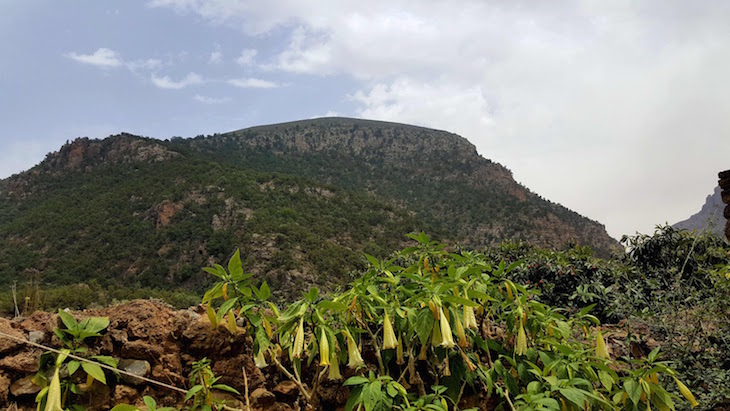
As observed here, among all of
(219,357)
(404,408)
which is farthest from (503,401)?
(219,357)

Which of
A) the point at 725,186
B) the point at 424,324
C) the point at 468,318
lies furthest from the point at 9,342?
the point at 725,186

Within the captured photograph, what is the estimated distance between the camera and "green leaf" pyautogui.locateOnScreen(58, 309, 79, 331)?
6.84 ft

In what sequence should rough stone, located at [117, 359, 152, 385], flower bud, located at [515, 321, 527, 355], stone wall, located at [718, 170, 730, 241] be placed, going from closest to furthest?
rough stone, located at [117, 359, 152, 385] < flower bud, located at [515, 321, 527, 355] < stone wall, located at [718, 170, 730, 241]

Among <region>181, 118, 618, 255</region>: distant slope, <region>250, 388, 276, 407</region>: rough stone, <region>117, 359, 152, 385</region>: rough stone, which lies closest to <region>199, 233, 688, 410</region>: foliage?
A: <region>250, 388, 276, 407</region>: rough stone

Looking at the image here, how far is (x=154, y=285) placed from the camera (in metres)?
30.0

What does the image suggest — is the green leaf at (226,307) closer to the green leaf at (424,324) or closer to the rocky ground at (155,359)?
the rocky ground at (155,359)

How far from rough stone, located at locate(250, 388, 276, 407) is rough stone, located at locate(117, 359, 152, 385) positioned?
0.59 meters

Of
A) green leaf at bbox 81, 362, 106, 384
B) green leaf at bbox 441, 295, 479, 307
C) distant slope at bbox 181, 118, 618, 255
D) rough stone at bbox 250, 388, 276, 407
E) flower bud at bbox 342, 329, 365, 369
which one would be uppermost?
distant slope at bbox 181, 118, 618, 255

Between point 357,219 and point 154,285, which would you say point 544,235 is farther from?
point 154,285

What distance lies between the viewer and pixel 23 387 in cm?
204

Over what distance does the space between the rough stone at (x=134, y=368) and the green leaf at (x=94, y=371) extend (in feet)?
0.80

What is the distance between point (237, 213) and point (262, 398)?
119 ft

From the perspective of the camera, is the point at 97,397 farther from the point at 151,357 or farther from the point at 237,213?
the point at 237,213

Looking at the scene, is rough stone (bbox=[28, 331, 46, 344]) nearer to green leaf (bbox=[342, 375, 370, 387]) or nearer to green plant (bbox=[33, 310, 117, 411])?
green plant (bbox=[33, 310, 117, 411])
